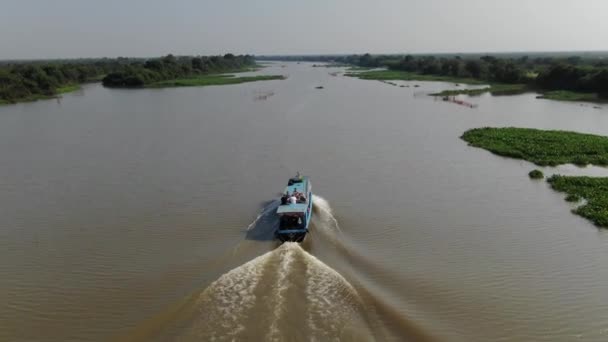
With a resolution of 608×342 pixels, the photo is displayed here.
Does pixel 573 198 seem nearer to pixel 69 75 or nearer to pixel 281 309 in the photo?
pixel 281 309

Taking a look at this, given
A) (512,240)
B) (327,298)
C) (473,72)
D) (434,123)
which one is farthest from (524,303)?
(473,72)

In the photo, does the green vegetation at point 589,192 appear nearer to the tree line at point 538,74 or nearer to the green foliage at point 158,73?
the tree line at point 538,74

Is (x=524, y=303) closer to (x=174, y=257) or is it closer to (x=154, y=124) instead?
(x=174, y=257)

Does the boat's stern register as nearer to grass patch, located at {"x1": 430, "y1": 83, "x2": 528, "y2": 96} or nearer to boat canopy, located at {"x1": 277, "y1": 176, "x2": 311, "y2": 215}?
boat canopy, located at {"x1": 277, "y1": 176, "x2": 311, "y2": 215}

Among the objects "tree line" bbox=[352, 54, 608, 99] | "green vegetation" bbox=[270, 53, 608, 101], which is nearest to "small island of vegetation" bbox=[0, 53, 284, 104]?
"green vegetation" bbox=[270, 53, 608, 101]

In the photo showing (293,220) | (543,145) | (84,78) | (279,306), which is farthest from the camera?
(84,78)

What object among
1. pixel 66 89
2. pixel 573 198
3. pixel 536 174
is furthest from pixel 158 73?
pixel 573 198
